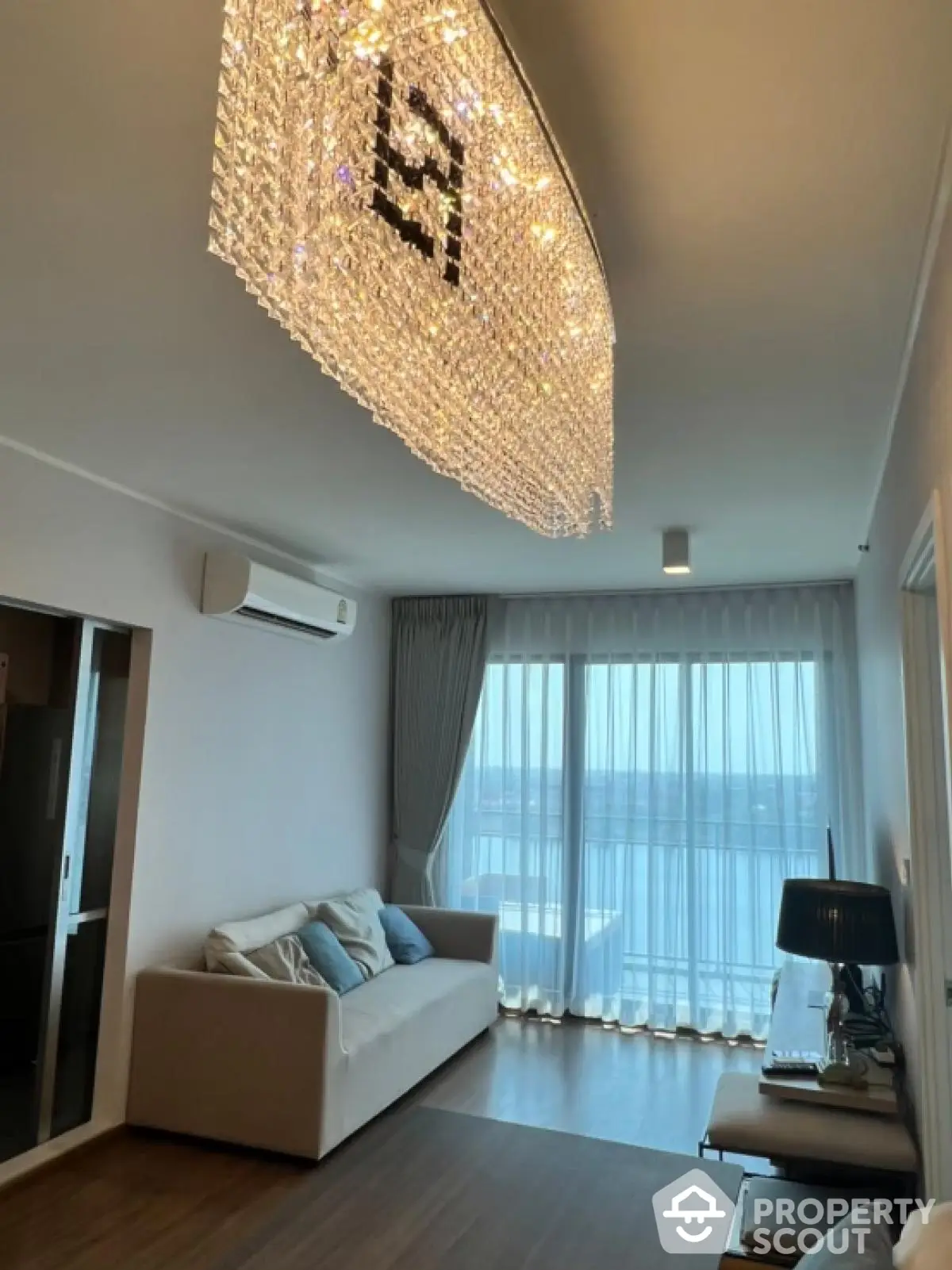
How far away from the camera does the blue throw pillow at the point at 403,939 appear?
4.88 m

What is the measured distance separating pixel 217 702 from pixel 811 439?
2.84 meters

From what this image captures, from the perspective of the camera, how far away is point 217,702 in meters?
4.22

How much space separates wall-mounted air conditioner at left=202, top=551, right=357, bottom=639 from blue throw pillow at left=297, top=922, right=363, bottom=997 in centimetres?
151

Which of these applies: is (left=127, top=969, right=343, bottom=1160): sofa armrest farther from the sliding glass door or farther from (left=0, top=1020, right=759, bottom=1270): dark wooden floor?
the sliding glass door

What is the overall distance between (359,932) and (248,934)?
77 cm

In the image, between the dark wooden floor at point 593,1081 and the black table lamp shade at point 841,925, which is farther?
the dark wooden floor at point 593,1081

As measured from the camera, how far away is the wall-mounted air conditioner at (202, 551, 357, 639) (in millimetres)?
4062

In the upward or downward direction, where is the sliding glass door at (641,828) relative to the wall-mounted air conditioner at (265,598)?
downward

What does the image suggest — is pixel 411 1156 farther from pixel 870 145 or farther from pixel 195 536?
pixel 870 145

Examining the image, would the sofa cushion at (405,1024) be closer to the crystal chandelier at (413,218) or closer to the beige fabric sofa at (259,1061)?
the beige fabric sofa at (259,1061)

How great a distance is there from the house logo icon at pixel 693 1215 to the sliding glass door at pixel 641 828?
72.2 inches

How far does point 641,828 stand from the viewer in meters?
5.34

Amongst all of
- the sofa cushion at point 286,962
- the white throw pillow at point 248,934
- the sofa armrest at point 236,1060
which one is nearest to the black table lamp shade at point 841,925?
the sofa armrest at point 236,1060

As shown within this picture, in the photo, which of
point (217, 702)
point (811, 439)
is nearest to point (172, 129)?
point (811, 439)
